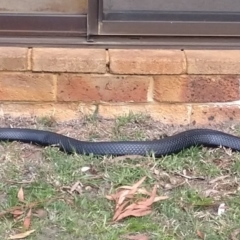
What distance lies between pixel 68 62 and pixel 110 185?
0.85m

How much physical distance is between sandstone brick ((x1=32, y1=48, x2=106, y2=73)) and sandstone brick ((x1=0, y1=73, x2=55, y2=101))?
0.06m

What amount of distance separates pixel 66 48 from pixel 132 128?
1.86 feet

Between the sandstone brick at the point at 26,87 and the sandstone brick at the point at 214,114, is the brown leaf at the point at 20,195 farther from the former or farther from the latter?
the sandstone brick at the point at 214,114

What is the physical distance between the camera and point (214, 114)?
394cm

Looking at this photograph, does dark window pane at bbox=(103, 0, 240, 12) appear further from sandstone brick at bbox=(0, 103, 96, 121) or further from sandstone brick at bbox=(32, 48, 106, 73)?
sandstone brick at bbox=(0, 103, 96, 121)

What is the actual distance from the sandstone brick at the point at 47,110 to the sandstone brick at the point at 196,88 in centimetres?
40

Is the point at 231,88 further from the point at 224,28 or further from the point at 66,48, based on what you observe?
the point at 66,48

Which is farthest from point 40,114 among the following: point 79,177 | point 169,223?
point 169,223

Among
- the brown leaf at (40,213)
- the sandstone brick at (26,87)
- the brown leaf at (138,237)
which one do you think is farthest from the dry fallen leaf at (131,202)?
the sandstone brick at (26,87)

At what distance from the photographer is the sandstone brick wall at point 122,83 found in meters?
3.80

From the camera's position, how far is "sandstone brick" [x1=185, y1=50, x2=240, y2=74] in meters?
3.81

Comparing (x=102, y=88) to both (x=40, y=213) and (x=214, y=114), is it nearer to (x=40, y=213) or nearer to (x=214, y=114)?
(x=214, y=114)

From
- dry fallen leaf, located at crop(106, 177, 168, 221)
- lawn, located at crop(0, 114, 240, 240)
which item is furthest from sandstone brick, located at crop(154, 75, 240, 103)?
dry fallen leaf, located at crop(106, 177, 168, 221)

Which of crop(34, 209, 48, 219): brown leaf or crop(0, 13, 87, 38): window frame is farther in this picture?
crop(0, 13, 87, 38): window frame
